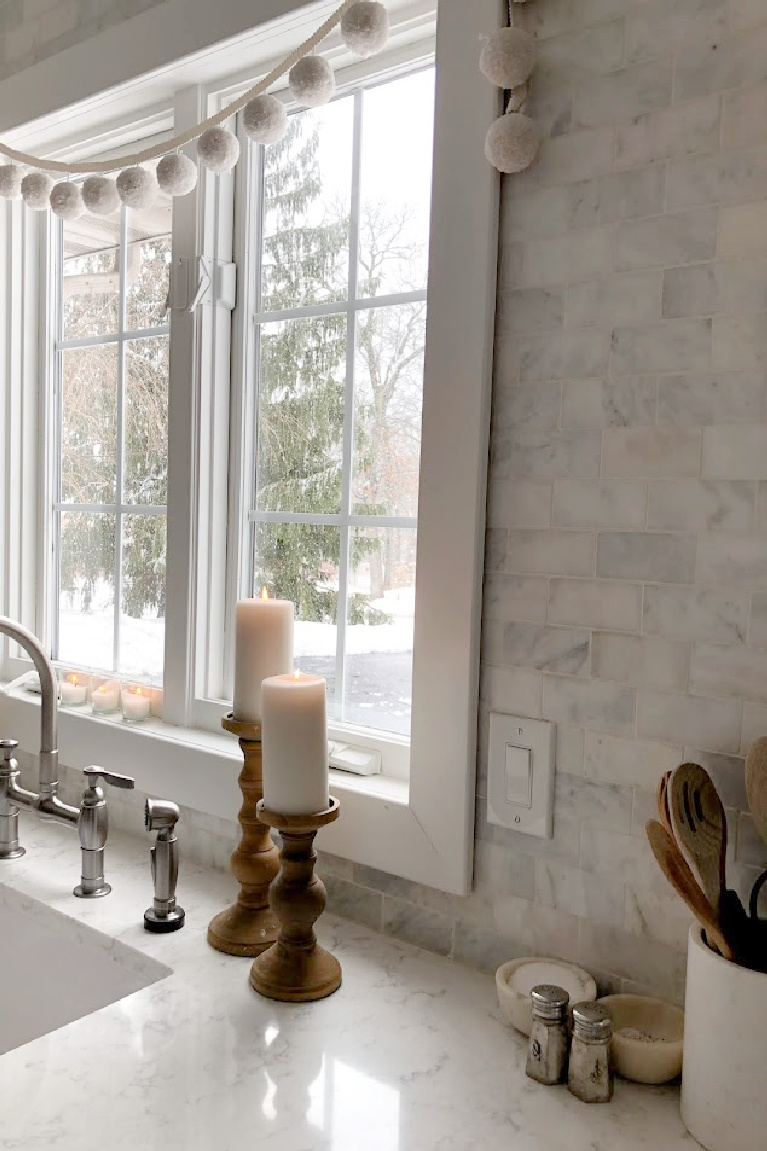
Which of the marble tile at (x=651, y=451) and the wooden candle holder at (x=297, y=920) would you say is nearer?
the marble tile at (x=651, y=451)

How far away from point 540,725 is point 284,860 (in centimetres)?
33

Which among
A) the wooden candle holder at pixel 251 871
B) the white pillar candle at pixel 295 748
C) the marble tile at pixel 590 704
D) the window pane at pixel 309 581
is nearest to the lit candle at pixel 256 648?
the wooden candle holder at pixel 251 871

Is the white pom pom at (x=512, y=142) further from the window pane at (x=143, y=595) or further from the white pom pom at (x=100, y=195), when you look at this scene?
the window pane at (x=143, y=595)

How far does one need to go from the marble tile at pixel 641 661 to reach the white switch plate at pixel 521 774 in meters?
0.10

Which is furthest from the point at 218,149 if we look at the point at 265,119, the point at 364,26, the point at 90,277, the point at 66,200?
the point at 90,277

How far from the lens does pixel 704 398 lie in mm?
944

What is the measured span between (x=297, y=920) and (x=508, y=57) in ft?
3.19

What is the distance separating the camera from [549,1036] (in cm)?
92

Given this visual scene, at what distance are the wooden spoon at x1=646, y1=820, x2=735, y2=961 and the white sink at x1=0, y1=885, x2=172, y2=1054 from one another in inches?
26.2

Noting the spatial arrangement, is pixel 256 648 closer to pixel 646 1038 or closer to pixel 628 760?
pixel 628 760

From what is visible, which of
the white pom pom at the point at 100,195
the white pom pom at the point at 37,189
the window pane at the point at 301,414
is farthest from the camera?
the white pom pom at the point at 37,189

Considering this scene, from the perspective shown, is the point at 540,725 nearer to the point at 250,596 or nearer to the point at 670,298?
the point at 670,298

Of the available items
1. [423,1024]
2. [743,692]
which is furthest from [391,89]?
[423,1024]

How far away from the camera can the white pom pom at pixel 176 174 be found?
145 cm
